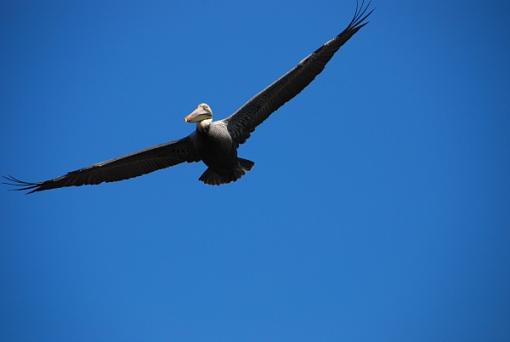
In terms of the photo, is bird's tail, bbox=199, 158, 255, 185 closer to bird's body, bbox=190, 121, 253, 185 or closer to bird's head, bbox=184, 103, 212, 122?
bird's body, bbox=190, 121, 253, 185

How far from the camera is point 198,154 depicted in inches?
429

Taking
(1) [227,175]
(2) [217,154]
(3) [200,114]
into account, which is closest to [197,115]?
(3) [200,114]

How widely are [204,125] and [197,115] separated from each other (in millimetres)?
203

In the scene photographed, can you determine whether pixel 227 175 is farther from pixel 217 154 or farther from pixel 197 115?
pixel 197 115

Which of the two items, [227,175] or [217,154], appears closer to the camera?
[217,154]

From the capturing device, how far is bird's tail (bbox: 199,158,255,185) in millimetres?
11070

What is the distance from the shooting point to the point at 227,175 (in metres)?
11.1

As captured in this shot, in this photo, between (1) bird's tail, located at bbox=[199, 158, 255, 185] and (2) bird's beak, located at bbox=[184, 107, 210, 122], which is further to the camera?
(1) bird's tail, located at bbox=[199, 158, 255, 185]

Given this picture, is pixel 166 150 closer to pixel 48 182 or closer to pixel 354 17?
pixel 48 182

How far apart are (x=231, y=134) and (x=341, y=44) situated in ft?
7.09

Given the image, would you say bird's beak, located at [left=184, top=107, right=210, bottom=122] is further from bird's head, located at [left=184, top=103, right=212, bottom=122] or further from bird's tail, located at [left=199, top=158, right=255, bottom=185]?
bird's tail, located at [left=199, top=158, right=255, bottom=185]

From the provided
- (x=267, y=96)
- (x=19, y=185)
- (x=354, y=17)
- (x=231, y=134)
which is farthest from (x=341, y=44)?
(x=19, y=185)

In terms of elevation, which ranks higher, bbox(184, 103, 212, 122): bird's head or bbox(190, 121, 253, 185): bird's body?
bbox(184, 103, 212, 122): bird's head

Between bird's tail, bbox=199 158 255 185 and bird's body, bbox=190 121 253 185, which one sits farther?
bird's tail, bbox=199 158 255 185
